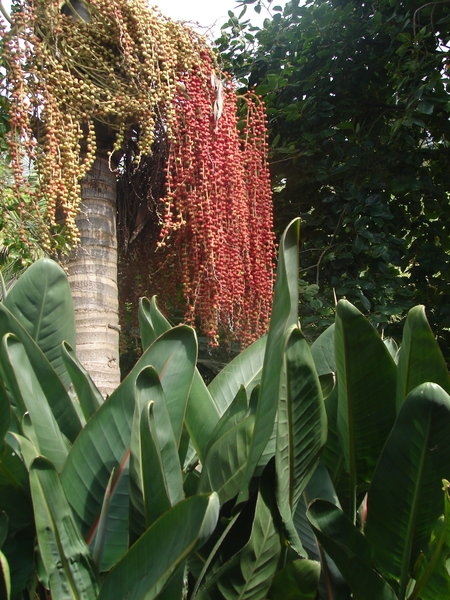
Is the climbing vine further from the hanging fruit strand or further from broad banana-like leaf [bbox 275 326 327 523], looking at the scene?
broad banana-like leaf [bbox 275 326 327 523]

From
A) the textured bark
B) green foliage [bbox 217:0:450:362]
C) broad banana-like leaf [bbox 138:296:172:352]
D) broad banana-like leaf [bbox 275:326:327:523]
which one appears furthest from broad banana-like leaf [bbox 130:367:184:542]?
green foliage [bbox 217:0:450:362]

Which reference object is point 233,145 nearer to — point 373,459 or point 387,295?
point 387,295

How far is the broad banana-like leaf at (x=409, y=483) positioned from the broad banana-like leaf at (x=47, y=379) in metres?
0.39

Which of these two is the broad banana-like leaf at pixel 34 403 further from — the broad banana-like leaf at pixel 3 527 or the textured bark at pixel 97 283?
the textured bark at pixel 97 283

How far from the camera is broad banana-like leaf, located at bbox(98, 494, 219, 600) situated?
464 millimetres

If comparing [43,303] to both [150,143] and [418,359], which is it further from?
[150,143]

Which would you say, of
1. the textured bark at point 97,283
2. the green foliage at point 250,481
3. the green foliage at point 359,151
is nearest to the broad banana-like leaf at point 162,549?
the green foliage at point 250,481

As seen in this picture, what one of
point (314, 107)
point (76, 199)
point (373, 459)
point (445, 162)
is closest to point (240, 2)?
point (314, 107)

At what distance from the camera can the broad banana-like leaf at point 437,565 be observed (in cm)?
58

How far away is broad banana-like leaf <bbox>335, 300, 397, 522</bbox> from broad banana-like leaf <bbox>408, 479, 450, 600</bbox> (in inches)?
4.4

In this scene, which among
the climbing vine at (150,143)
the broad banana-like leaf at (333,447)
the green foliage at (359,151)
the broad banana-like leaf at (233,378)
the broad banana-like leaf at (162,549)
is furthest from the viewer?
the green foliage at (359,151)

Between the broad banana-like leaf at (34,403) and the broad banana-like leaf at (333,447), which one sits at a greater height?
the broad banana-like leaf at (34,403)

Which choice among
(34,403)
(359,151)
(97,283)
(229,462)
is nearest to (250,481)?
(229,462)

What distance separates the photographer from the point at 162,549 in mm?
497
